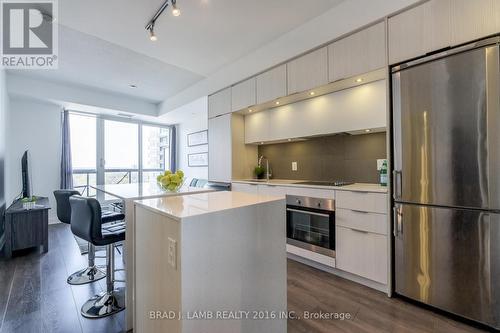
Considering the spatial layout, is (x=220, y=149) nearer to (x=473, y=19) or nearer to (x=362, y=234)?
(x=362, y=234)

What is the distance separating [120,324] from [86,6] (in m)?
2.90

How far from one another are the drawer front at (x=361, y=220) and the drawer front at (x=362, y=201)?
0.04 m

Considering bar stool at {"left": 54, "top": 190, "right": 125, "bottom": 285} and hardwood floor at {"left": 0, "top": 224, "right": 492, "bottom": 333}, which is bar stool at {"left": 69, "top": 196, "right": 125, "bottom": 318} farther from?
bar stool at {"left": 54, "top": 190, "right": 125, "bottom": 285}

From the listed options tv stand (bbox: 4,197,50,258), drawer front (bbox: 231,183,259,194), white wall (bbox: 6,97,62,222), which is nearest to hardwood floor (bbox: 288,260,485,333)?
drawer front (bbox: 231,183,259,194)

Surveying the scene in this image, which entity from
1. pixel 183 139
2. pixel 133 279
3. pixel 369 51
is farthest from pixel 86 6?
pixel 183 139

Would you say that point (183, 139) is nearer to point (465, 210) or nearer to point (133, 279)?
point (133, 279)

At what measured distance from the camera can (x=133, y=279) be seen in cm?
155

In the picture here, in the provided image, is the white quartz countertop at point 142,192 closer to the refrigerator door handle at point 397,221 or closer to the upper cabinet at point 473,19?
the refrigerator door handle at point 397,221

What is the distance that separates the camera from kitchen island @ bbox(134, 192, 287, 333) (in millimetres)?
1015

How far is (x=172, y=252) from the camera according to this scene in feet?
3.39

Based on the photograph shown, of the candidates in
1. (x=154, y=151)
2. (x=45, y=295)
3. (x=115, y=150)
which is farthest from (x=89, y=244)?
(x=154, y=151)

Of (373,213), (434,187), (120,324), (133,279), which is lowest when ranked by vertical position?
Answer: (120,324)

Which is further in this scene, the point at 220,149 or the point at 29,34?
the point at 220,149

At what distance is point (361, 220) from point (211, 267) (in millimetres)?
1702
